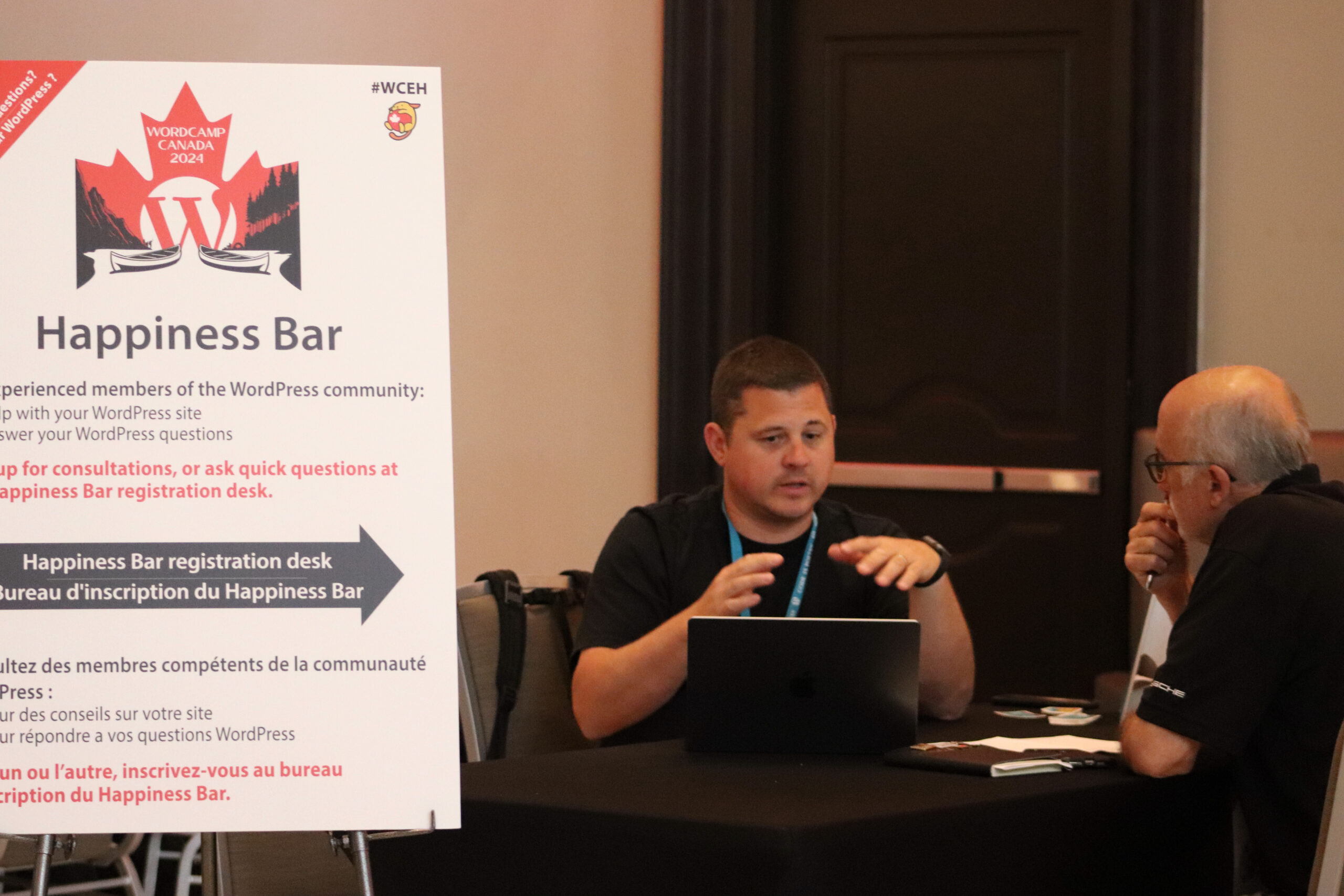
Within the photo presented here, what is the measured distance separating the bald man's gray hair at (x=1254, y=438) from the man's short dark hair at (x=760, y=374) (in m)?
0.73

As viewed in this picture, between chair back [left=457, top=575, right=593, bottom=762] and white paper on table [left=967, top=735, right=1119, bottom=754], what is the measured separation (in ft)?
2.64

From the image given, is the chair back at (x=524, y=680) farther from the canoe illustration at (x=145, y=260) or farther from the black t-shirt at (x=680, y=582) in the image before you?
the canoe illustration at (x=145, y=260)

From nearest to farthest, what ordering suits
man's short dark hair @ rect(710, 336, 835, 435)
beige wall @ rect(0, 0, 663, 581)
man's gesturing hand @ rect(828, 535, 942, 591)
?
1. man's gesturing hand @ rect(828, 535, 942, 591)
2. man's short dark hair @ rect(710, 336, 835, 435)
3. beige wall @ rect(0, 0, 663, 581)

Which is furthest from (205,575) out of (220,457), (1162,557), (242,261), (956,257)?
(956,257)

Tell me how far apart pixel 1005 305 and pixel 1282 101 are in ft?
3.04

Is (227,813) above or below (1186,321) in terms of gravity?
below

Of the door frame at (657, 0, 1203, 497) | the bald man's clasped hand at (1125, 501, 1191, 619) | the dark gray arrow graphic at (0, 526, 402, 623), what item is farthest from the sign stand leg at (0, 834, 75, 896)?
the door frame at (657, 0, 1203, 497)

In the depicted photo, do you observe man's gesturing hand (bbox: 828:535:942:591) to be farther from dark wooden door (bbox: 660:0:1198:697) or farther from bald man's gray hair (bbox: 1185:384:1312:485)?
dark wooden door (bbox: 660:0:1198:697)

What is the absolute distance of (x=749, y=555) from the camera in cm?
242

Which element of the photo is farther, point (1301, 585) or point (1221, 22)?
point (1221, 22)

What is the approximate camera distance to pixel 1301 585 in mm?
1950

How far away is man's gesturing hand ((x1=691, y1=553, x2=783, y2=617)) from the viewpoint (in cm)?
219

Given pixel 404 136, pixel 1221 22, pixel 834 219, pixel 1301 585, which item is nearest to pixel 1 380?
pixel 404 136

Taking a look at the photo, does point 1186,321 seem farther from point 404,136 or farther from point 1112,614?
point 404,136
